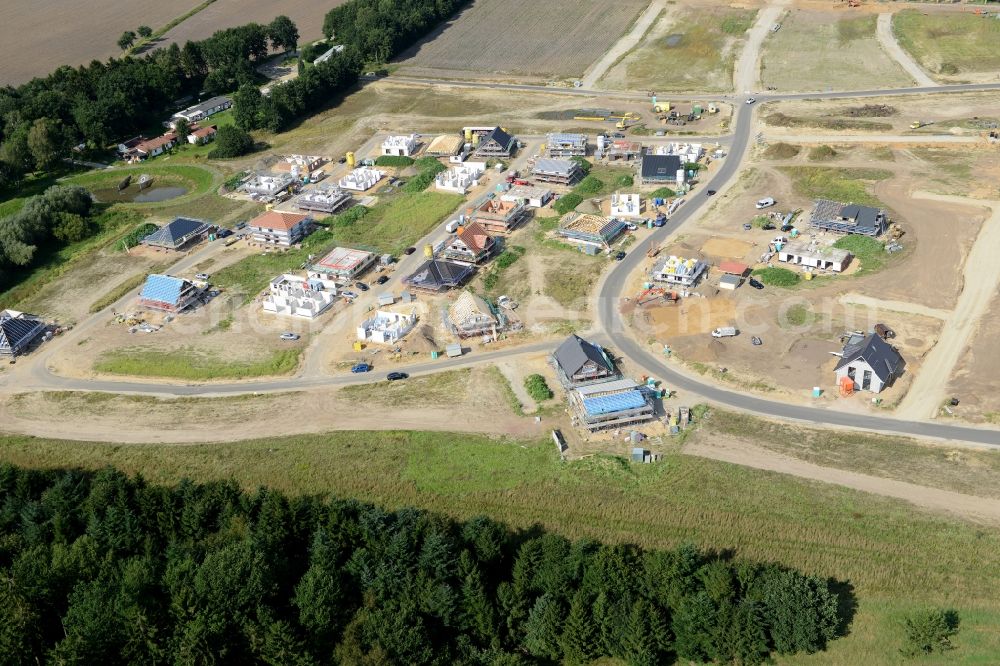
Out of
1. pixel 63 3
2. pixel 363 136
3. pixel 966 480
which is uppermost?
pixel 63 3

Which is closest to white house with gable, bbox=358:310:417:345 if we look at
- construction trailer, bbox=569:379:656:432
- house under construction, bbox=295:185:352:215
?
construction trailer, bbox=569:379:656:432

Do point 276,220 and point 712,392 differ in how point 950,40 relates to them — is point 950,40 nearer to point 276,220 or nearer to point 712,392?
point 712,392

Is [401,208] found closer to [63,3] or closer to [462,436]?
[462,436]

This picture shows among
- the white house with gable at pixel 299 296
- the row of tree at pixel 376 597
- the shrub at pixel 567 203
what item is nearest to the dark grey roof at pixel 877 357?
the row of tree at pixel 376 597

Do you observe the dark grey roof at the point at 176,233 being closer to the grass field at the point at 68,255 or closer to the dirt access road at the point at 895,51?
the grass field at the point at 68,255

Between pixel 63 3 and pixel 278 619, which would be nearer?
pixel 278 619

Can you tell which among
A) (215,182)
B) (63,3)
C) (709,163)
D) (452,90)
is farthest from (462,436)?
(63,3)
